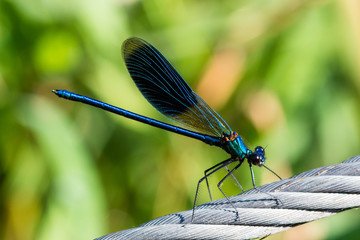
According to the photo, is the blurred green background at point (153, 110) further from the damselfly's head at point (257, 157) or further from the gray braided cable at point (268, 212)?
the gray braided cable at point (268, 212)

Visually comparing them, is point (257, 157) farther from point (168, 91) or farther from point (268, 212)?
point (268, 212)

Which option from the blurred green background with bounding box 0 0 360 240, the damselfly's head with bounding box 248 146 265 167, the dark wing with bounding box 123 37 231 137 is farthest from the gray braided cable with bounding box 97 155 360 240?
the blurred green background with bounding box 0 0 360 240

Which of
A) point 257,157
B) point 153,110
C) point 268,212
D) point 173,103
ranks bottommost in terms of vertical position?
point 268,212

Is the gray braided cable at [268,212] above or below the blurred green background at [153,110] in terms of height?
below

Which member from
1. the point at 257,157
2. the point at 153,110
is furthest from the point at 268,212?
the point at 153,110


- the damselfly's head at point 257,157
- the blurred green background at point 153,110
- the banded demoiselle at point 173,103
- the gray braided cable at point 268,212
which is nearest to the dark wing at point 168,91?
the banded demoiselle at point 173,103

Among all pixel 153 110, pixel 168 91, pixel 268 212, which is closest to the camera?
pixel 268 212

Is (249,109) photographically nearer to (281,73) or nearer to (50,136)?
(281,73)
